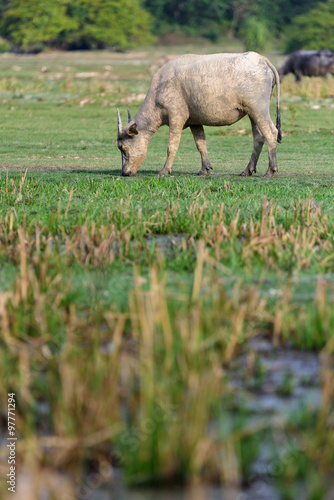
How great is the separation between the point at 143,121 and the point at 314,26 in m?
55.4

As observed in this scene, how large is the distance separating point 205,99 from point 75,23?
2263 inches

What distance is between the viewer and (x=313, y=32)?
62.3 m

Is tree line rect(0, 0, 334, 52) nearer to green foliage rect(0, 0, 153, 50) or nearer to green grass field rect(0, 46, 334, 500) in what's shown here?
green foliage rect(0, 0, 153, 50)

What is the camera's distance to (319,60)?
3256cm

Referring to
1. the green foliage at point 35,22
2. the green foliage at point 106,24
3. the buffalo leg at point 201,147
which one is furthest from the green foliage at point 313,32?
the buffalo leg at point 201,147

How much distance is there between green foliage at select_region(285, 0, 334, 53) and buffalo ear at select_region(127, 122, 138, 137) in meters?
52.3

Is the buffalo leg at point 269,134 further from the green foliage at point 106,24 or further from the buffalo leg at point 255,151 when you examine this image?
the green foliage at point 106,24

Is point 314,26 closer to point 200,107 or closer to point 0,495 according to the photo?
point 200,107

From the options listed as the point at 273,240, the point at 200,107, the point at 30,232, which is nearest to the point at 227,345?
the point at 273,240

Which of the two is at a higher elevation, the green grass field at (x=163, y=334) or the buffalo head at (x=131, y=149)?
the green grass field at (x=163, y=334)

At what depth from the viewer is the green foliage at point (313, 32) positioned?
6200cm

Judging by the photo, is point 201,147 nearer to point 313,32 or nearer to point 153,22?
point 313,32

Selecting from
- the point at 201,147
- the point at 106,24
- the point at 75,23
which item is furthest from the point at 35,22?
the point at 201,147

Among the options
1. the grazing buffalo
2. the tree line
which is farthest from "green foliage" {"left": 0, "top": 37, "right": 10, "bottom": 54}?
the grazing buffalo
